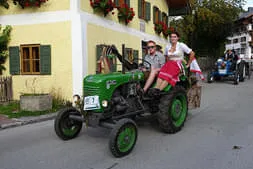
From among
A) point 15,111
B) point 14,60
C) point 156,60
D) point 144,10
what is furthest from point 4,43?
point 144,10

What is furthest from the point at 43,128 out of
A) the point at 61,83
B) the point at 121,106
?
the point at 61,83

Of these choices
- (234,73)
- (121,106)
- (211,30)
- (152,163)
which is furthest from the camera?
(211,30)

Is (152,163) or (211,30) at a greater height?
(211,30)

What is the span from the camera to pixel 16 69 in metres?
9.67

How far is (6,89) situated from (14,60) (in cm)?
104

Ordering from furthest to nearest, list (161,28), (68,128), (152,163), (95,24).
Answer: (161,28), (95,24), (68,128), (152,163)

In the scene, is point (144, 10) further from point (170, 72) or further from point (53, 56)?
point (170, 72)

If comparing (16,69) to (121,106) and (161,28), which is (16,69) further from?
(161,28)

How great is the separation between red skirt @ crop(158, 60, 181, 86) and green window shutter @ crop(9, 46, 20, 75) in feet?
20.1

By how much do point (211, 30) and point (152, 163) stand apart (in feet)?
76.2

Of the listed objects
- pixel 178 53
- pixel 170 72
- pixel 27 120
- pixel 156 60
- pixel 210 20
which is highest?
pixel 210 20

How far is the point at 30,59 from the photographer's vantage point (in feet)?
31.2

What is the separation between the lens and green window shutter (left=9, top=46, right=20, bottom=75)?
9.63m

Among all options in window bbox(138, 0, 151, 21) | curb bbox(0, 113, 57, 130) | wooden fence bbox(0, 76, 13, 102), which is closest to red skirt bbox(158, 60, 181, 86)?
curb bbox(0, 113, 57, 130)
